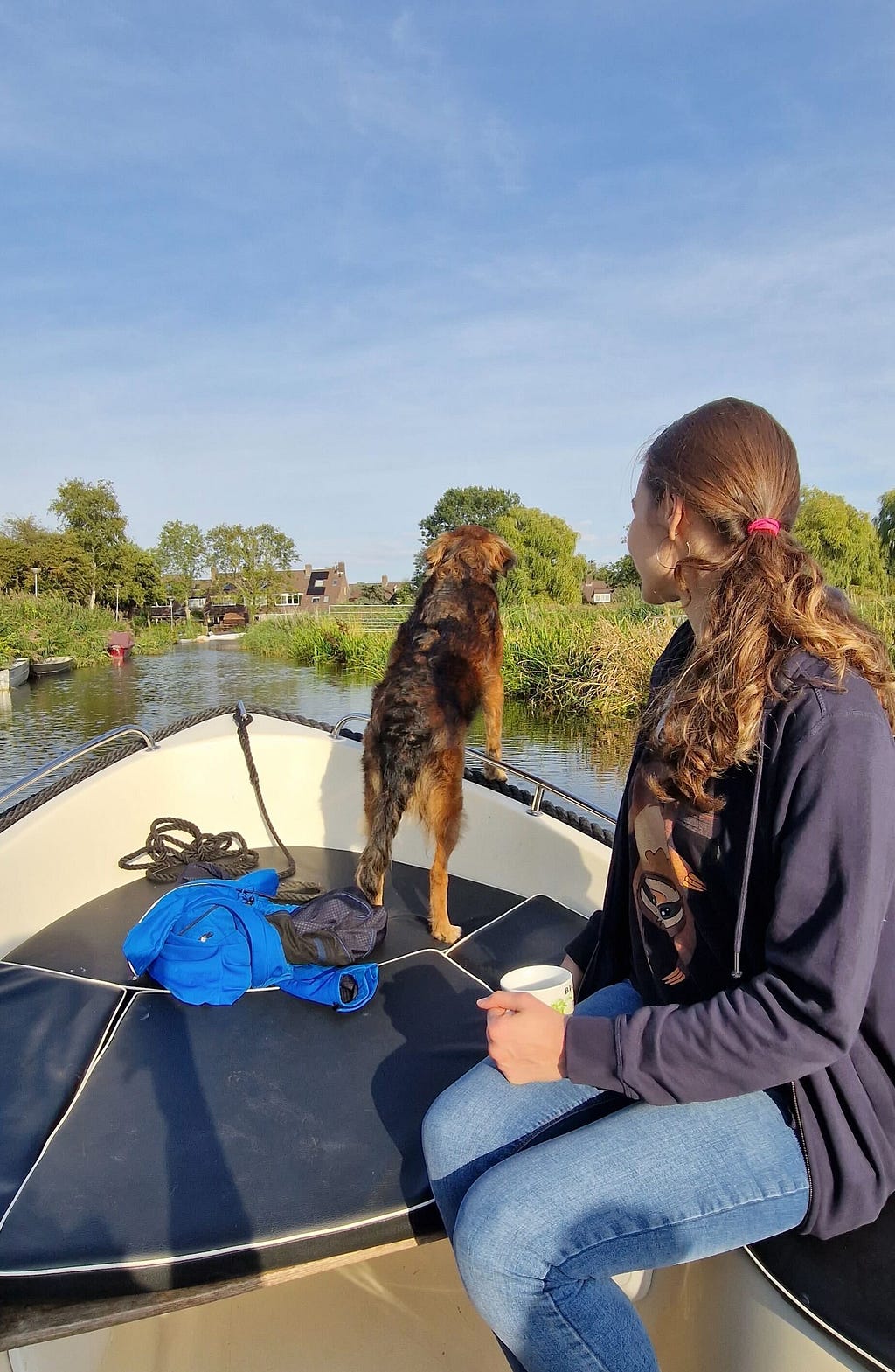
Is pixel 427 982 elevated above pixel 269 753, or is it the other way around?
pixel 269 753

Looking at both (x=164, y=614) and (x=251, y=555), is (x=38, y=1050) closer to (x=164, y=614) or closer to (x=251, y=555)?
(x=164, y=614)

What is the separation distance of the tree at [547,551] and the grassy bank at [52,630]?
66.8ft

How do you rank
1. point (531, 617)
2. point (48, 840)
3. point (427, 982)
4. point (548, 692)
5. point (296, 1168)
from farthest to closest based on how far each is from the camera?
1. point (531, 617)
2. point (548, 692)
3. point (48, 840)
4. point (427, 982)
5. point (296, 1168)

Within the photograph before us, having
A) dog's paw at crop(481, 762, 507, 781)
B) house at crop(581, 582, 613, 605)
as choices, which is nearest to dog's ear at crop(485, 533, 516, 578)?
dog's paw at crop(481, 762, 507, 781)

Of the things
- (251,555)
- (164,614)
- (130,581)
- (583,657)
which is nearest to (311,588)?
(251,555)

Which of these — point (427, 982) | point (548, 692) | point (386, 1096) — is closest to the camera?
point (386, 1096)

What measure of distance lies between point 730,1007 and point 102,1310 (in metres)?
1.25

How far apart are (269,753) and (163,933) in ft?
5.84

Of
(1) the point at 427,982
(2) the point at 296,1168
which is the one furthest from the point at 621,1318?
(1) the point at 427,982

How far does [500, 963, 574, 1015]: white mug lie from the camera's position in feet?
4.99

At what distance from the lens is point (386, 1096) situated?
1.99 metres

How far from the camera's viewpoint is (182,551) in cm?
7081

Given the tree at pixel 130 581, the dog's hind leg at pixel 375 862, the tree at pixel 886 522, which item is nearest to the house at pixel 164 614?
the tree at pixel 130 581

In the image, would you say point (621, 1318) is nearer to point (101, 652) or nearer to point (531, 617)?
point (531, 617)
